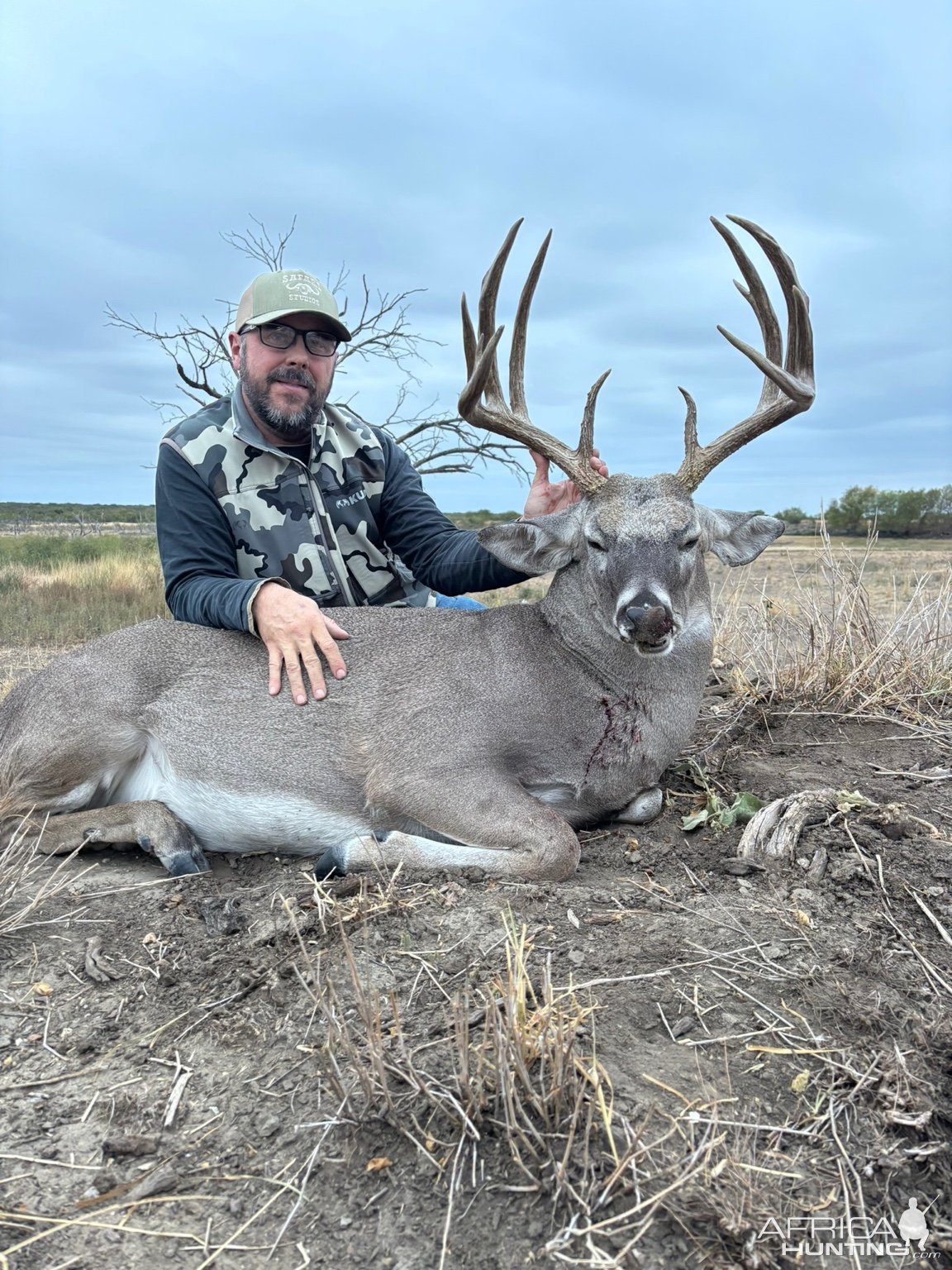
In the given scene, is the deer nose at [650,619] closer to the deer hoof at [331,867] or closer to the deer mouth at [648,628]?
the deer mouth at [648,628]

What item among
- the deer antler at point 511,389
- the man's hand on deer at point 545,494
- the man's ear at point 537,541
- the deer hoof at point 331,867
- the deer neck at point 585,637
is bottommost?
the deer hoof at point 331,867

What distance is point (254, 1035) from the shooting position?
2.69 m

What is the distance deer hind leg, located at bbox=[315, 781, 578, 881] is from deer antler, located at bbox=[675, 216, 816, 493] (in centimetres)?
172

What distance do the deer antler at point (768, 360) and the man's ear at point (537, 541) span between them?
0.57 metres

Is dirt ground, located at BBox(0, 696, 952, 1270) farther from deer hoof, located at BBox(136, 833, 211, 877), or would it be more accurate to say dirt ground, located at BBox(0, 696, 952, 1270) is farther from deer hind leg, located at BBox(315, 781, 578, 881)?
deer hoof, located at BBox(136, 833, 211, 877)

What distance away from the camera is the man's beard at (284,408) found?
5.55 metres

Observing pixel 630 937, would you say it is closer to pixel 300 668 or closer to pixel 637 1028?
pixel 637 1028

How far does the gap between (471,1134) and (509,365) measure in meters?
3.65

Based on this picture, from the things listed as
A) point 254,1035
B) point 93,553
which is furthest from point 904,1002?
point 93,553

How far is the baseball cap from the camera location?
218 inches

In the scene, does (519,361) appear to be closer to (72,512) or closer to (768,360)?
(768,360)

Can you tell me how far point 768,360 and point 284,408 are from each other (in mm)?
2673

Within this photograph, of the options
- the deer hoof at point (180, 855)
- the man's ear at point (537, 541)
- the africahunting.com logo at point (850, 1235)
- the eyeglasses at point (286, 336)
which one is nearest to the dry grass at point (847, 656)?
the man's ear at point (537, 541)

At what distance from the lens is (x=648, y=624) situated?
3861 millimetres
